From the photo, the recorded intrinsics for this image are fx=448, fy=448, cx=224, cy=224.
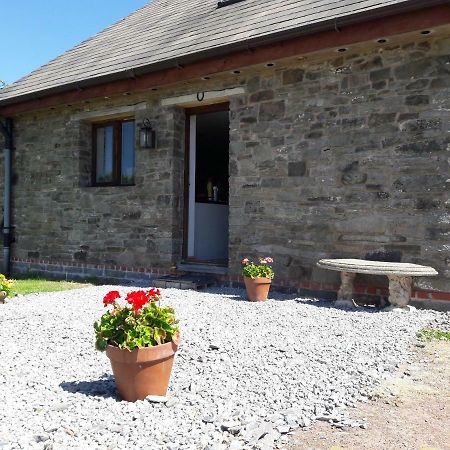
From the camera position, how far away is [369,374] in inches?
126

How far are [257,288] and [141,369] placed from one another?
3.35 meters

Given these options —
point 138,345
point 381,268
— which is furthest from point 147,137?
point 138,345

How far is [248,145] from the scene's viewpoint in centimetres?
692

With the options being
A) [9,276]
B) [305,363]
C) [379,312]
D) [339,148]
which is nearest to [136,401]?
[305,363]

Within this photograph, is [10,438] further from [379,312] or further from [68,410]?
[379,312]

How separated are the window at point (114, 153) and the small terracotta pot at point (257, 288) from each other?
12.4ft

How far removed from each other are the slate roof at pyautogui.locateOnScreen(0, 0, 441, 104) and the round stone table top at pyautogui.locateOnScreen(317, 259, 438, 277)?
2948mm

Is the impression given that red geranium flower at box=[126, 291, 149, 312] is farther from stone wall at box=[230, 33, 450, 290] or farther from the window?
the window

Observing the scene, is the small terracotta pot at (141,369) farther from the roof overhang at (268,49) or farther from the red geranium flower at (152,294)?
the roof overhang at (268,49)

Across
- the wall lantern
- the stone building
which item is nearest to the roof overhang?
the stone building

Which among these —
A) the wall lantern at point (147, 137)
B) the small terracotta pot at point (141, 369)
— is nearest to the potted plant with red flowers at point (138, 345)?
the small terracotta pot at point (141, 369)

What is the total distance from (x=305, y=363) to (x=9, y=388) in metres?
2.09

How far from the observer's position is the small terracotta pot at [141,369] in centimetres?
261

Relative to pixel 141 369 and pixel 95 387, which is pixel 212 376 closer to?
pixel 141 369
